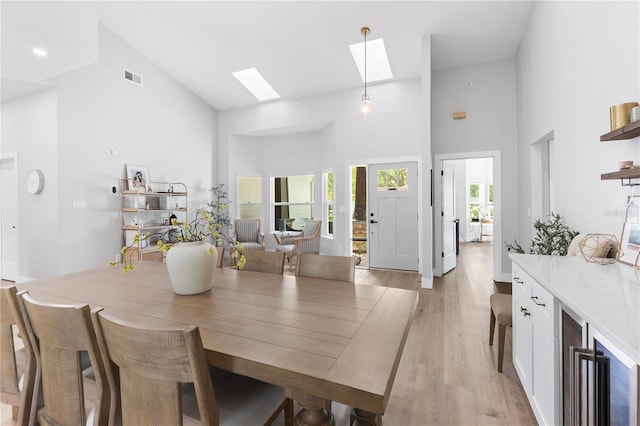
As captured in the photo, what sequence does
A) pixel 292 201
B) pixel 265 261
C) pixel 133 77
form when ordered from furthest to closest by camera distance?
pixel 292 201 < pixel 133 77 < pixel 265 261

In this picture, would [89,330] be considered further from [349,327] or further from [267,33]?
[267,33]

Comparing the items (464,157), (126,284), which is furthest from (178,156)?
(464,157)

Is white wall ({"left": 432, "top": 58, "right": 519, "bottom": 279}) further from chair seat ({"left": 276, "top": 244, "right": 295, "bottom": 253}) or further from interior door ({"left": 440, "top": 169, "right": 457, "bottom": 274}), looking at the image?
chair seat ({"left": 276, "top": 244, "right": 295, "bottom": 253})

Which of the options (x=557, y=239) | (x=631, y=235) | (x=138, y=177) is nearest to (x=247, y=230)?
(x=138, y=177)

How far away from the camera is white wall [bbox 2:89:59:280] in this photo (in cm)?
412

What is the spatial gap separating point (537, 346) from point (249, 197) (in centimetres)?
623

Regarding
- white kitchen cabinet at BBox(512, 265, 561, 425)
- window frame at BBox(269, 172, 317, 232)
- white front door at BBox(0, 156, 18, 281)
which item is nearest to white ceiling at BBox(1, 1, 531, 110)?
white front door at BBox(0, 156, 18, 281)

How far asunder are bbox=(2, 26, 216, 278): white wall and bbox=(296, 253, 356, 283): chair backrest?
4.08 m

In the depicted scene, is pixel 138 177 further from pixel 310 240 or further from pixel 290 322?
pixel 290 322

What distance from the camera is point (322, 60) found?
483 cm

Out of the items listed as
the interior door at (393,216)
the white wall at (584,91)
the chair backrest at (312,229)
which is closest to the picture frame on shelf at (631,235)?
the white wall at (584,91)

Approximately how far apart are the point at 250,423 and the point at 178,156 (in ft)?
18.7

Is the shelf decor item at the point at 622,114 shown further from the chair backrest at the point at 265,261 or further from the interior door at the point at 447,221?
the interior door at the point at 447,221

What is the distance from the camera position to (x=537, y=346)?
4.91ft
